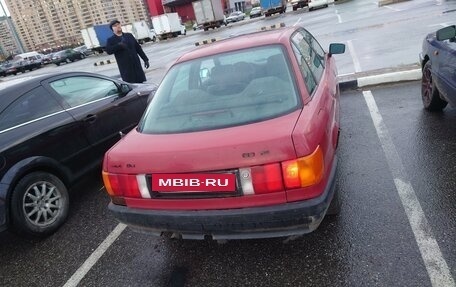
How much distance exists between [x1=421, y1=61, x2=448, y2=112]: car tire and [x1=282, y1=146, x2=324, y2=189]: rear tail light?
2929mm

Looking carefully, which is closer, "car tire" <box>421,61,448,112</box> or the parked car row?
"car tire" <box>421,61,448,112</box>

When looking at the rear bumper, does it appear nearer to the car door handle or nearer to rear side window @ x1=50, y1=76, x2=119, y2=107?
the car door handle

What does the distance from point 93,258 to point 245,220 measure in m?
1.56

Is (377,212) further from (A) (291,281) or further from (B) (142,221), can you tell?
(B) (142,221)

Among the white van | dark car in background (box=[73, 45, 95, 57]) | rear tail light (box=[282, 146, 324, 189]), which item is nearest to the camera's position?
rear tail light (box=[282, 146, 324, 189])

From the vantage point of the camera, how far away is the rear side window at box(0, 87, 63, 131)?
3.73 meters

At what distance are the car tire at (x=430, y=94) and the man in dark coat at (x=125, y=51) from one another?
4937 mm

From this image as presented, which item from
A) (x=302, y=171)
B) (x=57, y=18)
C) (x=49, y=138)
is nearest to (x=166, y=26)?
(x=49, y=138)

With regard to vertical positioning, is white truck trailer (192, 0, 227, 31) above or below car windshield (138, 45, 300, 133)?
below

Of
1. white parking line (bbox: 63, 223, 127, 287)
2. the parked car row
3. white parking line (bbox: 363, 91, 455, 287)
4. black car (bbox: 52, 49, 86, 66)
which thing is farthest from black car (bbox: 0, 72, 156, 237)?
black car (bbox: 52, 49, 86, 66)

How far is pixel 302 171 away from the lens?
2291 mm

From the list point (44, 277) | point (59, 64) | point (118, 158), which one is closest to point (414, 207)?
point (118, 158)

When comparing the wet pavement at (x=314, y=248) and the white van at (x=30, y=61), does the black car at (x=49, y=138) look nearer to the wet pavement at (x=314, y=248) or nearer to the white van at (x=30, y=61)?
the wet pavement at (x=314, y=248)

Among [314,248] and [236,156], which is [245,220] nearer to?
[236,156]
